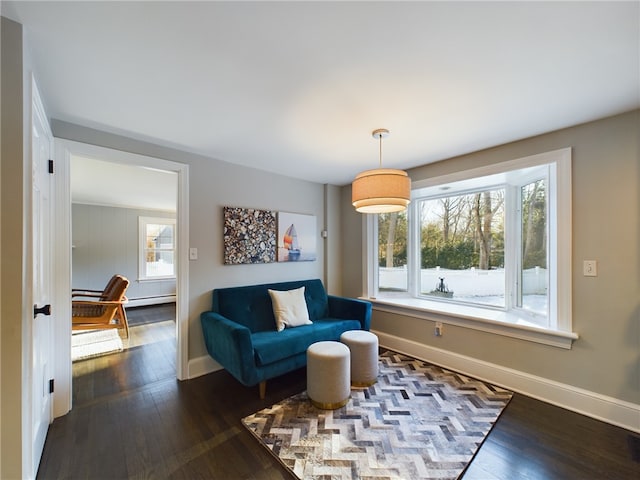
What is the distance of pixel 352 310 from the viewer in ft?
10.5

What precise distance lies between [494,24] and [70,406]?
365 cm

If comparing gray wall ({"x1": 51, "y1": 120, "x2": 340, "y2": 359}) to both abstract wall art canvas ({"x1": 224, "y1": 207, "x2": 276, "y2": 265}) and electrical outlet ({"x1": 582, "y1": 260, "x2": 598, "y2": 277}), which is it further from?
electrical outlet ({"x1": 582, "y1": 260, "x2": 598, "y2": 277})

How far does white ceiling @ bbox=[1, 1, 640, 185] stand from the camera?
113cm

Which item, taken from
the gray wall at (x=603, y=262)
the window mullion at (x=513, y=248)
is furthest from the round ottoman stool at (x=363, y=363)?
the window mullion at (x=513, y=248)

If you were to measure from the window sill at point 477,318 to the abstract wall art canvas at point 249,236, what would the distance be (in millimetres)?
1536

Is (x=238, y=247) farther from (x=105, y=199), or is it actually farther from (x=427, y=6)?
(x=105, y=199)

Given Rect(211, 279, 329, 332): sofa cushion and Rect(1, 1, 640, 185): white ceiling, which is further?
Rect(211, 279, 329, 332): sofa cushion

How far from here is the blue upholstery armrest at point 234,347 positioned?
6.96ft

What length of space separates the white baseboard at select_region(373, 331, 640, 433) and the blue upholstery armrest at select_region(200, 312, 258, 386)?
1926mm

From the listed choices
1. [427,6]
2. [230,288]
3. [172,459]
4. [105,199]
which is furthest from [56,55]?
[105,199]

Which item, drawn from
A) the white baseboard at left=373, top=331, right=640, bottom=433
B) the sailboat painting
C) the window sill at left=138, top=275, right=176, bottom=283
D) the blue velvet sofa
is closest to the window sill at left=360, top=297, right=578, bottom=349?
the white baseboard at left=373, top=331, right=640, bottom=433

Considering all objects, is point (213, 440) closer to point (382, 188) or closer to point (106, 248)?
point (382, 188)

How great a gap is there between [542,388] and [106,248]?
711 cm

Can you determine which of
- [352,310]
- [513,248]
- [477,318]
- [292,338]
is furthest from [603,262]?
[292,338]
